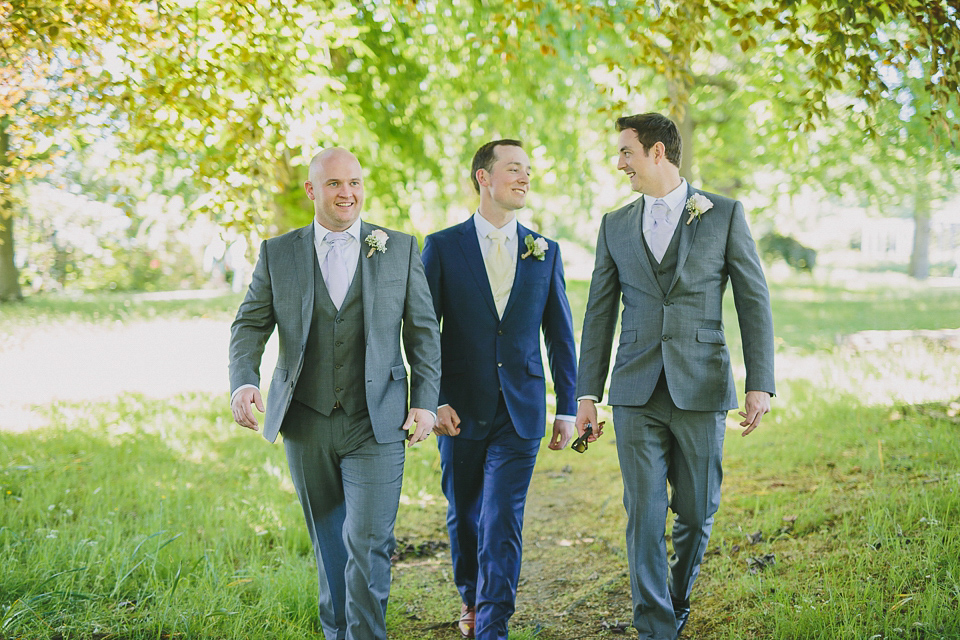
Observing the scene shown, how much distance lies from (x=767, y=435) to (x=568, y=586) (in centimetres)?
379

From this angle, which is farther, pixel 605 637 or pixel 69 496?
pixel 69 496

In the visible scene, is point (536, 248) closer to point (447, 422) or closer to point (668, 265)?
point (668, 265)

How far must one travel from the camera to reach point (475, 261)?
444 cm

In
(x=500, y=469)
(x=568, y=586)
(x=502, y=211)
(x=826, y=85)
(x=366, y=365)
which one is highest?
(x=826, y=85)

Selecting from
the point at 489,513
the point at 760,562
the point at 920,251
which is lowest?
the point at 760,562

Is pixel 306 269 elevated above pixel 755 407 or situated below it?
above

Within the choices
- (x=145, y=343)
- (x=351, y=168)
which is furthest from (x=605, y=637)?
(x=145, y=343)

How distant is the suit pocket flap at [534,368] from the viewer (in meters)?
4.38

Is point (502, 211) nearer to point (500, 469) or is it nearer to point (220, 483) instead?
point (500, 469)

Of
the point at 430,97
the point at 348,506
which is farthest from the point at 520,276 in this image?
the point at 430,97

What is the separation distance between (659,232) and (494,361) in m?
1.08

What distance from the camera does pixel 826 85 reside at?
4.97 metres

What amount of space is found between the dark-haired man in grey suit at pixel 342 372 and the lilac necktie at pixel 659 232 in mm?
1148

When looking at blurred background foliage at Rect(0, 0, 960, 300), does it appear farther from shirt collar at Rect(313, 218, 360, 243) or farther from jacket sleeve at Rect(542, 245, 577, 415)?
shirt collar at Rect(313, 218, 360, 243)
